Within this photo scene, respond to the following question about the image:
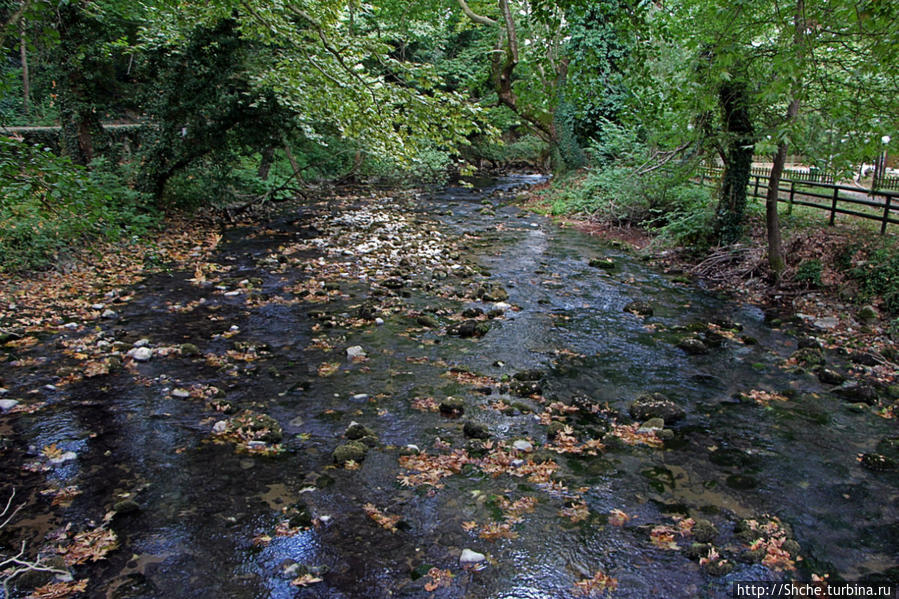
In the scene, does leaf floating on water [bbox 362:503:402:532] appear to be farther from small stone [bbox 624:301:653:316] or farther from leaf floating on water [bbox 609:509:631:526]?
small stone [bbox 624:301:653:316]

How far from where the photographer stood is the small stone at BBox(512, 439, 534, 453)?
17.1 feet

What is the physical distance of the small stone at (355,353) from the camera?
23.6 ft

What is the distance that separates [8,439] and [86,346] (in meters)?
2.23

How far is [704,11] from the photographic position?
9273 mm

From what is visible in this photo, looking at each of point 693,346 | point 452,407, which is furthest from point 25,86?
point 693,346

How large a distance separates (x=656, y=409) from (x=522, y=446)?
1.65 m

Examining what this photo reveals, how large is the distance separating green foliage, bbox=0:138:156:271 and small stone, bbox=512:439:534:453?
4.28 meters

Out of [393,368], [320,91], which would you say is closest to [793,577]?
[393,368]

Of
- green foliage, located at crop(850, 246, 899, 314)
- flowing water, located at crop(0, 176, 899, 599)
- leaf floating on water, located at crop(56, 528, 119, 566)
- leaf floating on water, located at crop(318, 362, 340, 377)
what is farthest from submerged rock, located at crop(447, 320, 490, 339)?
green foliage, located at crop(850, 246, 899, 314)

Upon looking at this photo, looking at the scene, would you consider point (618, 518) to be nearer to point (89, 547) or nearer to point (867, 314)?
point (89, 547)

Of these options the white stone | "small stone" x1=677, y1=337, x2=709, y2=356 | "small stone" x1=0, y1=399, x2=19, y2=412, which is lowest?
the white stone

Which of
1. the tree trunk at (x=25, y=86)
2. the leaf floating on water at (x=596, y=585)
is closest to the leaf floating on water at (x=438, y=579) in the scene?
the leaf floating on water at (x=596, y=585)

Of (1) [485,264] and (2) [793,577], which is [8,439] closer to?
(2) [793,577]

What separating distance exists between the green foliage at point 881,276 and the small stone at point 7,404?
1154 cm
